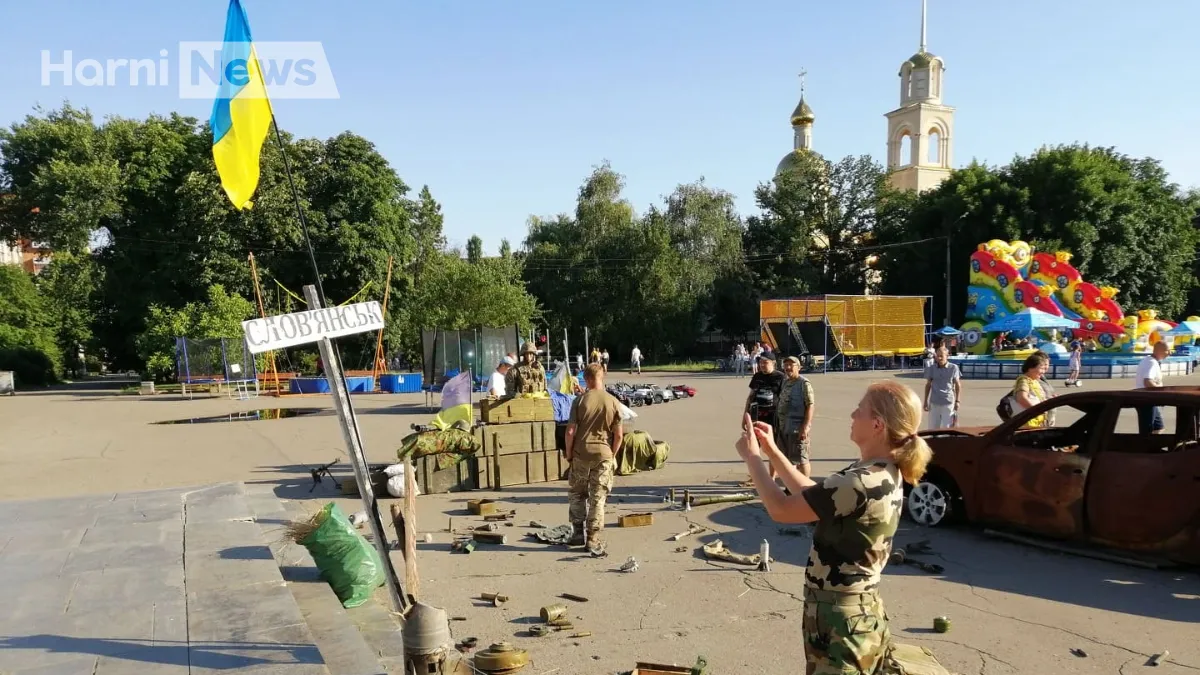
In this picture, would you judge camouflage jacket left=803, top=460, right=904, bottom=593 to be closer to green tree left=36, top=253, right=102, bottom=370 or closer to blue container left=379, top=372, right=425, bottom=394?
blue container left=379, top=372, right=425, bottom=394

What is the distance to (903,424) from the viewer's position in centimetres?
252

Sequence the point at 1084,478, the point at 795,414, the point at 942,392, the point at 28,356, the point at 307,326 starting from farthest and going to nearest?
the point at 28,356
the point at 942,392
the point at 795,414
the point at 1084,478
the point at 307,326

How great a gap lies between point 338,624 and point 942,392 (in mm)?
7955

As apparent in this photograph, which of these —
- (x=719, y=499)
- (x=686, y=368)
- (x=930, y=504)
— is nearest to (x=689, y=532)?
(x=719, y=499)

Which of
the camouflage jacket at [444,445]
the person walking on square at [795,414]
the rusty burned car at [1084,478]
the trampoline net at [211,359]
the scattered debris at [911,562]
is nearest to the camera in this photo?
the rusty burned car at [1084,478]

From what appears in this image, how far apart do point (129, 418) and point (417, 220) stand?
3691 centimetres

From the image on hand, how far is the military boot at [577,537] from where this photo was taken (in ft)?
23.0

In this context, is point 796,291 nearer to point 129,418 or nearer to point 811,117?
point 811,117

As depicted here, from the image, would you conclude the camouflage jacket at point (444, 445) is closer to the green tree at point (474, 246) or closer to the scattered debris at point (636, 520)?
the scattered debris at point (636, 520)

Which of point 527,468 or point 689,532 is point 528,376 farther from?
point 689,532

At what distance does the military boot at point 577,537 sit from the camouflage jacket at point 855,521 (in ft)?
15.1

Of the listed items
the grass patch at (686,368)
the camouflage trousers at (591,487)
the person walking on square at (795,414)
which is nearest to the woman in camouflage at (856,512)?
the camouflage trousers at (591,487)

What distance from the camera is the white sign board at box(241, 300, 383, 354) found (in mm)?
3879

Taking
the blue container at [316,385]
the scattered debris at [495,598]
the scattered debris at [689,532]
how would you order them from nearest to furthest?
1. the scattered debris at [495,598]
2. the scattered debris at [689,532]
3. the blue container at [316,385]
